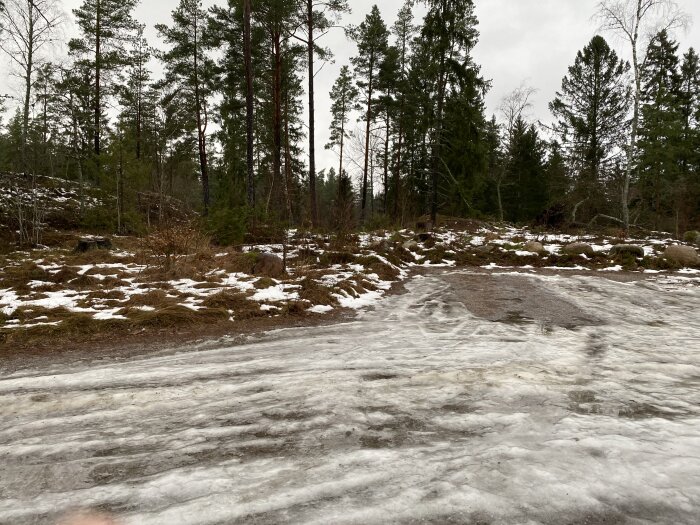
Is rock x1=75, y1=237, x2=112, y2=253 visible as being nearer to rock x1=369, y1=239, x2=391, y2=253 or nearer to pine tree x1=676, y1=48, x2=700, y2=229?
rock x1=369, y1=239, x2=391, y2=253

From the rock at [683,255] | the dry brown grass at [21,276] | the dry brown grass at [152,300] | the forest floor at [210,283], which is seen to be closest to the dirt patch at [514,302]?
the forest floor at [210,283]

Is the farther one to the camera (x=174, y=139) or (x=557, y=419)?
(x=174, y=139)

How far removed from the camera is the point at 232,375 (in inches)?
148

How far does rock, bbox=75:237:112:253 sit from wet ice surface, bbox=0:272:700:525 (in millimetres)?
9242

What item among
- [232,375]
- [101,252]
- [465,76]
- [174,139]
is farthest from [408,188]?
[232,375]

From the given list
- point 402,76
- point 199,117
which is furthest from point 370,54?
point 199,117

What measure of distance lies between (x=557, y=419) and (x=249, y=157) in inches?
476

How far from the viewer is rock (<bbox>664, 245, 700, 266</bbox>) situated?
38.6ft

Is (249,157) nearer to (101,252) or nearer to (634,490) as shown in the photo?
(101,252)

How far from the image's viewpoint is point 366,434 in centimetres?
260

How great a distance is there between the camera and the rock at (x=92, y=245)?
1164cm

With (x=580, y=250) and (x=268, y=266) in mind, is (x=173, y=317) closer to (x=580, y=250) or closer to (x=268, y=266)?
(x=268, y=266)

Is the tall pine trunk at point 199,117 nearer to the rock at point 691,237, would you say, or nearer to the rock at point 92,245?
the rock at point 92,245

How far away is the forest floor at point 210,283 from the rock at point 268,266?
24 centimetres
